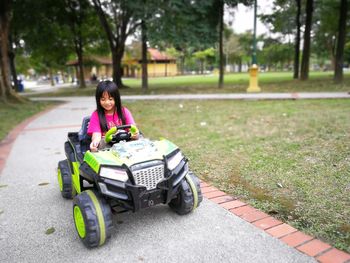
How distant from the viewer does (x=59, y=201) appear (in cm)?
415

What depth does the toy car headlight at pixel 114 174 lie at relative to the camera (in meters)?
2.86

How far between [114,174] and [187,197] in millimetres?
931

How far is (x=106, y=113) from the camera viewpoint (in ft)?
12.7

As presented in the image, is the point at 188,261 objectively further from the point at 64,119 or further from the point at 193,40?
the point at 193,40

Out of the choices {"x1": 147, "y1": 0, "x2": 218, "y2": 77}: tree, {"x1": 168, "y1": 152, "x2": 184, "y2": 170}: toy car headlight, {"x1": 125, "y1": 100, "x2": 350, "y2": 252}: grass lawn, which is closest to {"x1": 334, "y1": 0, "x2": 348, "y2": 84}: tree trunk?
{"x1": 147, "y1": 0, "x2": 218, "y2": 77}: tree

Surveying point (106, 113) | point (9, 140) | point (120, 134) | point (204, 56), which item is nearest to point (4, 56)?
point (9, 140)

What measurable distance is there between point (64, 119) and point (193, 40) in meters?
9.17

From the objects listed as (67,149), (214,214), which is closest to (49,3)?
(67,149)

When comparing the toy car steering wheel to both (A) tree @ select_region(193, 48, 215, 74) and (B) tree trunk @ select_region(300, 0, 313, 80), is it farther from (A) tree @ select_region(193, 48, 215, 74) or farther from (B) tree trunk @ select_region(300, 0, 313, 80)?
(A) tree @ select_region(193, 48, 215, 74)

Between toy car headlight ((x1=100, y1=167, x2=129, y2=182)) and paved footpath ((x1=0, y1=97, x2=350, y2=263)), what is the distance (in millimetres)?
660

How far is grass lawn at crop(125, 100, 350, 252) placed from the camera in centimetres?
347

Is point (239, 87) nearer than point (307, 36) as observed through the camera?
Yes

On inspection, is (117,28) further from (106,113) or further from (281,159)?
(106,113)

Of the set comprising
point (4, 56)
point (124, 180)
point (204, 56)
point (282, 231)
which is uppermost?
point (204, 56)
